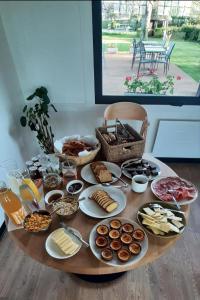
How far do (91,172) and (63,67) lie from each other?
866 mm

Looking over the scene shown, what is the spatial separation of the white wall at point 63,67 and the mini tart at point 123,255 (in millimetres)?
766

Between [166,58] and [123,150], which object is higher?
[166,58]

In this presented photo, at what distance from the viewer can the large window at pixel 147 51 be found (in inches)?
33.4

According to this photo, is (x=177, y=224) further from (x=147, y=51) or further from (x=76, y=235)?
(x=147, y=51)

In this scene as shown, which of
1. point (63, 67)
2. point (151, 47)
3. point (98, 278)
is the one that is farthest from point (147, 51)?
point (98, 278)

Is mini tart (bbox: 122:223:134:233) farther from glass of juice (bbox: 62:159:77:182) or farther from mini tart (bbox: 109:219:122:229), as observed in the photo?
glass of juice (bbox: 62:159:77:182)

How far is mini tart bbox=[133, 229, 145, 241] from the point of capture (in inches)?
24.8

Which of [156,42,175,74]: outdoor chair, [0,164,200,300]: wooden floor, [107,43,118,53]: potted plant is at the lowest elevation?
[0,164,200,300]: wooden floor

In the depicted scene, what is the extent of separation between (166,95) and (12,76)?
123 cm

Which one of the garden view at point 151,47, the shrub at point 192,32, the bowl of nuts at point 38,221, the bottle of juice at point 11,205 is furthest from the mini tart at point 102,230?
the shrub at point 192,32

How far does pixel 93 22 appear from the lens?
1.15 m

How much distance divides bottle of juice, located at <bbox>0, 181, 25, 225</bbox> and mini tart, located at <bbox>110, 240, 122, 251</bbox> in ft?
1.11

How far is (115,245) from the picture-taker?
62 cm

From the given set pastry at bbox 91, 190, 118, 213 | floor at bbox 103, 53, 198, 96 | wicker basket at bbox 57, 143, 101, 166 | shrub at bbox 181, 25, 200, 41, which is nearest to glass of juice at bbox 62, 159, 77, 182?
wicker basket at bbox 57, 143, 101, 166
